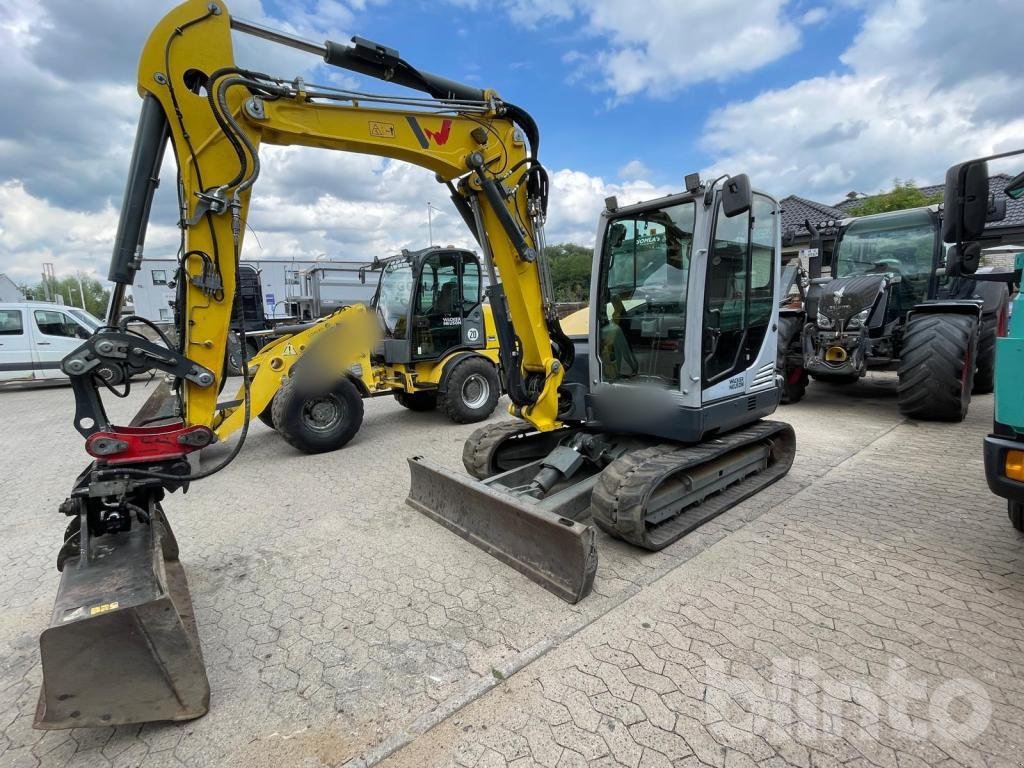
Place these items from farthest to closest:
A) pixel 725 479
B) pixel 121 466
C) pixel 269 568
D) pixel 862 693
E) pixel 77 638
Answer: pixel 725 479
pixel 269 568
pixel 121 466
pixel 862 693
pixel 77 638

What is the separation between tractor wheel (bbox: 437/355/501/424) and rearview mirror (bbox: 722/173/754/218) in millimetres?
4515

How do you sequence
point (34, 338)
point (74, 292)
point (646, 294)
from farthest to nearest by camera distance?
point (74, 292), point (34, 338), point (646, 294)

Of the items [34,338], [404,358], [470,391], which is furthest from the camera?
[34,338]

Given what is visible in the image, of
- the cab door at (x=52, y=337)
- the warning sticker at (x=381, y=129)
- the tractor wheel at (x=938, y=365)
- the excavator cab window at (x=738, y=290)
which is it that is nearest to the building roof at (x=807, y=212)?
the tractor wheel at (x=938, y=365)

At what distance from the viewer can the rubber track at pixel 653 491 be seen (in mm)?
3205

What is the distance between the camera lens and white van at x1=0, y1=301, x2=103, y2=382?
1108 centimetres

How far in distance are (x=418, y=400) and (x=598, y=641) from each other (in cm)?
573

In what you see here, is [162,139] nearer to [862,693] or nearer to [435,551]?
[435,551]

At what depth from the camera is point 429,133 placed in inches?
133

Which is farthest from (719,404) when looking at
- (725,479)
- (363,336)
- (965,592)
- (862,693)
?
(363,336)

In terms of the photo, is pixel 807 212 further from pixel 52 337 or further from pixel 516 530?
pixel 52 337

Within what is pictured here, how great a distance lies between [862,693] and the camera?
2176 millimetres

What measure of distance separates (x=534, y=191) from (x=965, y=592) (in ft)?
12.0

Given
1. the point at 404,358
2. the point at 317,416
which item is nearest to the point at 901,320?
the point at 404,358
